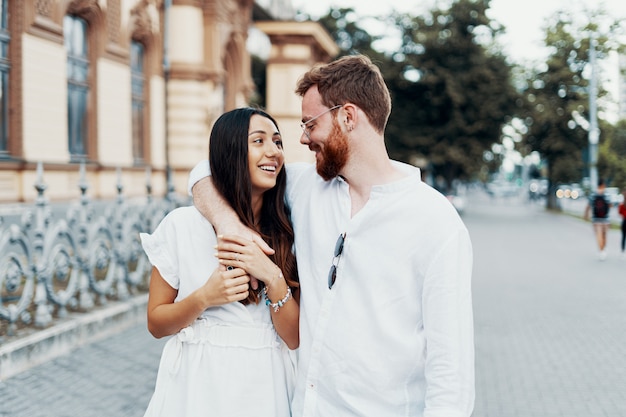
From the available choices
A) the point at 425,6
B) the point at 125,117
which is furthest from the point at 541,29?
the point at 125,117

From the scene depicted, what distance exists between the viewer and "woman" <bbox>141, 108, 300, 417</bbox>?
244cm

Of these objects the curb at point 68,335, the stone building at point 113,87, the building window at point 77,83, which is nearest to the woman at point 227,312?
the curb at point 68,335

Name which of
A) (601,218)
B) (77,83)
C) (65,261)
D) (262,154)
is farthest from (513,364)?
(601,218)

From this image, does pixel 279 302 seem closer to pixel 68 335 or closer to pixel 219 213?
pixel 219 213

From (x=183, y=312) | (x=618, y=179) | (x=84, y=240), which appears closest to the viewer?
(x=183, y=312)

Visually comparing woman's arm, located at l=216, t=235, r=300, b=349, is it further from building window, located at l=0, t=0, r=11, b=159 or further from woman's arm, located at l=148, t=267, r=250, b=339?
building window, located at l=0, t=0, r=11, b=159

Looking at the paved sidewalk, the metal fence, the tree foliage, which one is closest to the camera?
the paved sidewalk

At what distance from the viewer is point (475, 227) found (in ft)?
97.2

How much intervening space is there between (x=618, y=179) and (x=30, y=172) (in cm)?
2376

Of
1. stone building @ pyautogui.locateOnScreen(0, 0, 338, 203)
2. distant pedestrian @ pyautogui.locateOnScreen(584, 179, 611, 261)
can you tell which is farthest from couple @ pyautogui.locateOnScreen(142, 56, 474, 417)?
distant pedestrian @ pyautogui.locateOnScreen(584, 179, 611, 261)

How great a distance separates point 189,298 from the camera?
2393 millimetres

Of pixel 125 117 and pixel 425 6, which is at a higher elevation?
pixel 425 6

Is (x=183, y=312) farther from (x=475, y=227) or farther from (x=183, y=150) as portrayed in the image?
(x=475, y=227)

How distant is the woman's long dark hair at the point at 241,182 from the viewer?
2.45 metres
